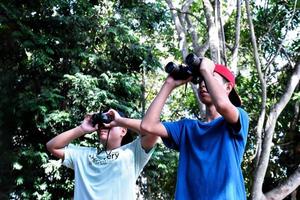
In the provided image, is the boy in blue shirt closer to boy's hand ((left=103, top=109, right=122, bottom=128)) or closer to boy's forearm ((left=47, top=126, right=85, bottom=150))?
boy's hand ((left=103, top=109, right=122, bottom=128))

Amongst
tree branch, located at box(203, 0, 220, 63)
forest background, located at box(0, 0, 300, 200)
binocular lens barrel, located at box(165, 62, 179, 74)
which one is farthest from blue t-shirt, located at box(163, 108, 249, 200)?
forest background, located at box(0, 0, 300, 200)

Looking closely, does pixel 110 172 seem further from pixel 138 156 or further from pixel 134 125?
pixel 134 125

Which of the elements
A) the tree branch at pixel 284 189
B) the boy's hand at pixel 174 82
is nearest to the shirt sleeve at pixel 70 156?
the boy's hand at pixel 174 82

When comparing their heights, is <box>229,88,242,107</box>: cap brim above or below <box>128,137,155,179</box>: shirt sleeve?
above

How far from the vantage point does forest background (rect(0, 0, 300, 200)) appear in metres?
5.25

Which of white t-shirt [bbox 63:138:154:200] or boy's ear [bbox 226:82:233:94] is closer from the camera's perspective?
boy's ear [bbox 226:82:233:94]

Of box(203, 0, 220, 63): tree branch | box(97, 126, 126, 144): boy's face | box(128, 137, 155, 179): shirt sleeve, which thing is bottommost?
box(128, 137, 155, 179): shirt sleeve

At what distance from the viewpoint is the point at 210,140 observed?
1.61 m

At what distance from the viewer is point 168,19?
21.6 ft

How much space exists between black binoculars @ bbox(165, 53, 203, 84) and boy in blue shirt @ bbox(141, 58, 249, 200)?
0.02 m

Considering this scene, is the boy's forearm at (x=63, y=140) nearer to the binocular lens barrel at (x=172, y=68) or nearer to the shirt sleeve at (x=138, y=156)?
the shirt sleeve at (x=138, y=156)

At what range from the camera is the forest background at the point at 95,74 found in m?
5.25

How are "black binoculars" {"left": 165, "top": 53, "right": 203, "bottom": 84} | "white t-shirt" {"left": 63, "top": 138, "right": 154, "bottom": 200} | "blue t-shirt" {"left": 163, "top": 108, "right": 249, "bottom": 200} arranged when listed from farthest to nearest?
"white t-shirt" {"left": 63, "top": 138, "right": 154, "bottom": 200}
"black binoculars" {"left": 165, "top": 53, "right": 203, "bottom": 84}
"blue t-shirt" {"left": 163, "top": 108, "right": 249, "bottom": 200}

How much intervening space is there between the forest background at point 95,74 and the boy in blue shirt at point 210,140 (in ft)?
10.2
